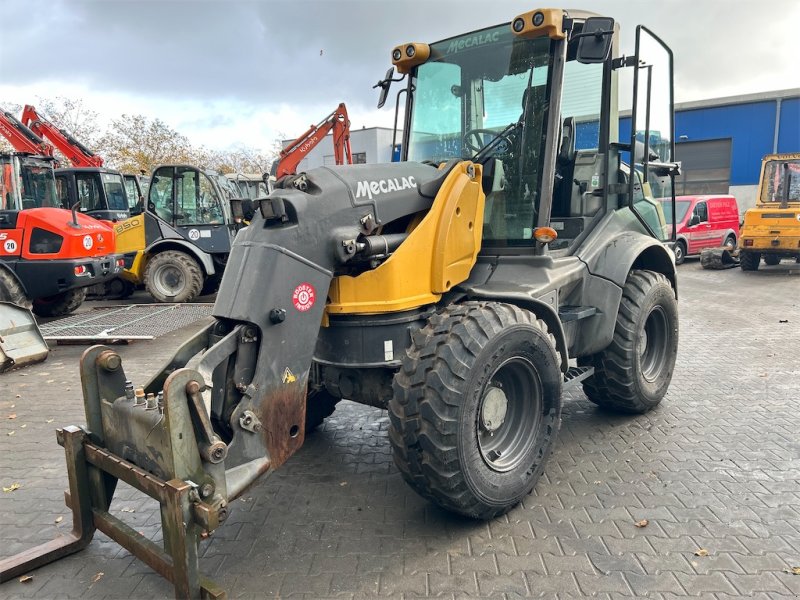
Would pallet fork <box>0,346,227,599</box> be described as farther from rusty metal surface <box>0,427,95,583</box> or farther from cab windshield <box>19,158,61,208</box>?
cab windshield <box>19,158,61,208</box>

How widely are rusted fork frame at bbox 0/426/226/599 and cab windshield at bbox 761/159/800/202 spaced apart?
52.2 ft

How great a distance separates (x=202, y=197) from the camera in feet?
39.3

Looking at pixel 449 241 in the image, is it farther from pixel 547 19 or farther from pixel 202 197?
pixel 202 197

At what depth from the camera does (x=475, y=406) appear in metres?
3.17

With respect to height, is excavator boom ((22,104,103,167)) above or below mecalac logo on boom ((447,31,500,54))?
above

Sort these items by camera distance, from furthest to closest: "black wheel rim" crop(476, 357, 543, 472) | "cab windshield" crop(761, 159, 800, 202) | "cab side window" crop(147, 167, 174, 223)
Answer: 1. "cab windshield" crop(761, 159, 800, 202)
2. "cab side window" crop(147, 167, 174, 223)
3. "black wheel rim" crop(476, 357, 543, 472)

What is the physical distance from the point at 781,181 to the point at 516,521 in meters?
14.5

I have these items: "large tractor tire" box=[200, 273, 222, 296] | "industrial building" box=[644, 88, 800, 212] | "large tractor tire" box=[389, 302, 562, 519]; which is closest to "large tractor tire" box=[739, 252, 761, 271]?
"industrial building" box=[644, 88, 800, 212]

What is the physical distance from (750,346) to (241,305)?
689 cm

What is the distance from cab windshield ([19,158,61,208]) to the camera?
396 inches

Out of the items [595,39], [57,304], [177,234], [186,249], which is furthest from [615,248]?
[177,234]

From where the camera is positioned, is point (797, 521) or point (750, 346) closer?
point (797, 521)

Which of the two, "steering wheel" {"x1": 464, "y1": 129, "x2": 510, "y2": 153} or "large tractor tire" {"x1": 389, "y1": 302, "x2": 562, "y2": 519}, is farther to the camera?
"steering wheel" {"x1": 464, "y1": 129, "x2": 510, "y2": 153}

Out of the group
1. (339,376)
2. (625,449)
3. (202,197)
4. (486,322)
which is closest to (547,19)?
(486,322)
